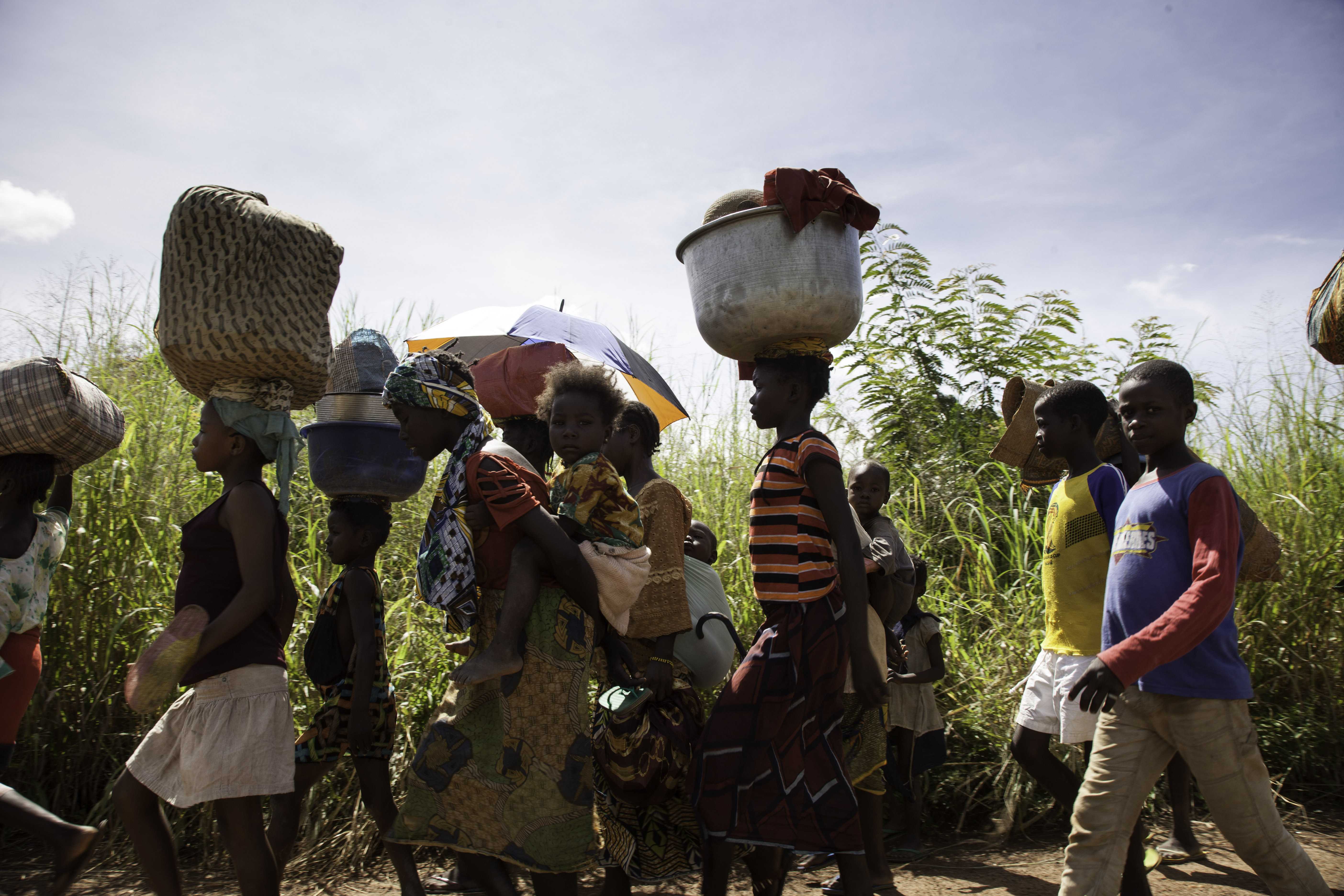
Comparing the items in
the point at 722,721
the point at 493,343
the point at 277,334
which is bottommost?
the point at 722,721

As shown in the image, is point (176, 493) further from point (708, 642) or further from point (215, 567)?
point (708, 642)

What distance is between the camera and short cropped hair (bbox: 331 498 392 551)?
3199 mm

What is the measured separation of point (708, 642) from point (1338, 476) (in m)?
4.39

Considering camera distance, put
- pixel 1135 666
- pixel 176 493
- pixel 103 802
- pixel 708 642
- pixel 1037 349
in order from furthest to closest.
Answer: pixel 1037 349 < pixel 176 493 < pixel 103 802 < pixel 708 642 < pixel 1135 666

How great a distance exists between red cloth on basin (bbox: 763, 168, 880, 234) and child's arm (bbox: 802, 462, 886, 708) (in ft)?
2.57

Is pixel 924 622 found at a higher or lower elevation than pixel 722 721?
higher

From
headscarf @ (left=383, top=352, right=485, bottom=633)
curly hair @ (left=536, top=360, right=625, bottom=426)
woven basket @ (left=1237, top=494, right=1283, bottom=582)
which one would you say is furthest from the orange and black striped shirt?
woven basket @ (left=1237, top=494, right=1283, bottom=582)

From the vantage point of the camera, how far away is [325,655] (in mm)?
3045

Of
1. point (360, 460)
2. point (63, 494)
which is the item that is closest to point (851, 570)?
point (360, 460)

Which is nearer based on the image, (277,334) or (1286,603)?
(277,334)

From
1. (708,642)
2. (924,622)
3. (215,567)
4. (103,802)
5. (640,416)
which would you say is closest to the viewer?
(215,567)

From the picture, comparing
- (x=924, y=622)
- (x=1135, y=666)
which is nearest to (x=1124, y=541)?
(x=1135, y=666)

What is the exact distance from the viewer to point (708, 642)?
2.91 metres

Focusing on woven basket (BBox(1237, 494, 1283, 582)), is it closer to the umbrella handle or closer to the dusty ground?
the dusty ground
